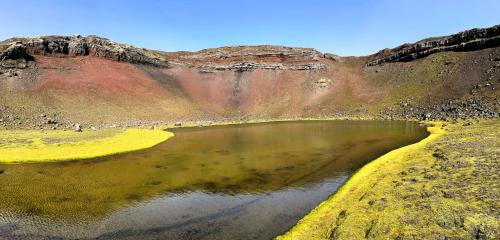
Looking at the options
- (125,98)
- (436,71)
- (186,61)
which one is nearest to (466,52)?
(436,71)

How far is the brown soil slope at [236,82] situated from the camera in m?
83.4

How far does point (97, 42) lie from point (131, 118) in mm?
37102

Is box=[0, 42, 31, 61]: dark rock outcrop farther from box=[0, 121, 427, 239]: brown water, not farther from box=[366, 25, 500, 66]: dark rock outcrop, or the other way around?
box=[366, 25, 500, 66]: dark rock outcrop

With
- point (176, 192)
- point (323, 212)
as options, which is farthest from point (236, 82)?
point (323, 212)

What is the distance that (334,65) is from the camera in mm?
138625

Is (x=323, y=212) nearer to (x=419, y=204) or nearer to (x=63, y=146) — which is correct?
(x=419, y=204)

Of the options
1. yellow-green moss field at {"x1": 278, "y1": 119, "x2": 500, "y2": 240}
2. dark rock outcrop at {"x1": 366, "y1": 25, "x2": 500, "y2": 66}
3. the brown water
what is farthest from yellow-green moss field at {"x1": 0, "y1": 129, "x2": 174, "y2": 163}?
dark rock outcrop at {"x1": 366, "y1": 25, "x2": 500, "y2": 66}

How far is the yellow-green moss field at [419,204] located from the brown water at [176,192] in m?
2.30

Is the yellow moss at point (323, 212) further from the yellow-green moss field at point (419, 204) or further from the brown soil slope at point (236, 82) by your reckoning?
the brown soil slope at point (236, 82)

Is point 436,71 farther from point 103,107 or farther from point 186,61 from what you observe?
point 103,107

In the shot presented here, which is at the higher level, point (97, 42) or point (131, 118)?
point (97, 42)

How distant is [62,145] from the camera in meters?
47.2

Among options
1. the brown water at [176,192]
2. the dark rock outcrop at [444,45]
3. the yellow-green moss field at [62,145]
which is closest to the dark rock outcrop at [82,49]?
the yellow-green moss field at [62,145]

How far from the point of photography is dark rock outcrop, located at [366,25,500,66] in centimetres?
10162
